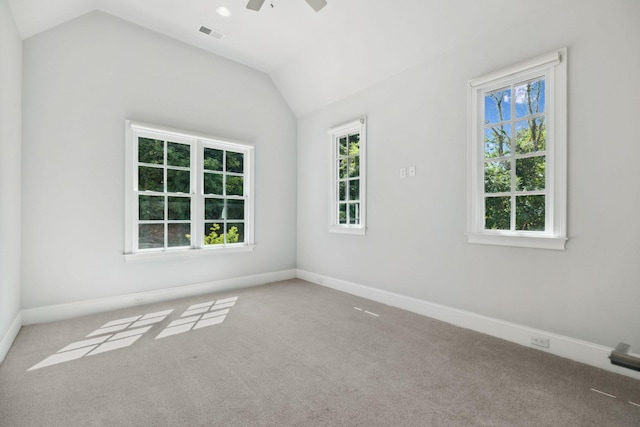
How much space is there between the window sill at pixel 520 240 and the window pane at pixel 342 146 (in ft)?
7.86

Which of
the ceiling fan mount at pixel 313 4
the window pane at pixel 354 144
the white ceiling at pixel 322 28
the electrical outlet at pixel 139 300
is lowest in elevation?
the electrical outlet at pixel 139 300

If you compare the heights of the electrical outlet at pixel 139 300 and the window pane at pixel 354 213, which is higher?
the window pane at pixel 354 213

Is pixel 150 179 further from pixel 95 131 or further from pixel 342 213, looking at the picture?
pixel 342 213

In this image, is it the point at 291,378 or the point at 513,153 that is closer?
the point at 291,378

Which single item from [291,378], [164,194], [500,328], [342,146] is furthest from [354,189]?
[291,378]

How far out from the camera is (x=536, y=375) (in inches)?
89.0

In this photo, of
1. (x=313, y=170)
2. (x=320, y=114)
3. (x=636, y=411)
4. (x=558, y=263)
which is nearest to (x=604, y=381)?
(x=636, y=411)

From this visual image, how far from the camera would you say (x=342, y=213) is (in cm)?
487

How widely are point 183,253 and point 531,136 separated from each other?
4412mm

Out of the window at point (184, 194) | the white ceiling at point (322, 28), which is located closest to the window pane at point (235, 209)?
the window at point (184, 194)

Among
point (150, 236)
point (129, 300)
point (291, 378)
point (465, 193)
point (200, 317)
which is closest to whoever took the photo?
point (291, 378)

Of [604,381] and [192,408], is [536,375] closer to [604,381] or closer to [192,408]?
[604,381]

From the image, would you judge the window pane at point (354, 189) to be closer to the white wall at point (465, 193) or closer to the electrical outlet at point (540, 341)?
the white wall at point (465, 193)

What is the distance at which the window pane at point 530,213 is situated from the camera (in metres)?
2.78
